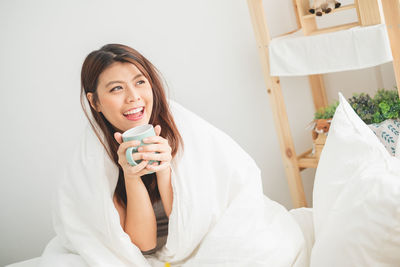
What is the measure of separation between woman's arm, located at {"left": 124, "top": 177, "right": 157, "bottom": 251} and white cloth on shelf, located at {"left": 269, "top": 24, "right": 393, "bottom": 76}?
0.91 metres

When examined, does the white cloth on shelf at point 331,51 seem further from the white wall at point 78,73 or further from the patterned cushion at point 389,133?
the white wall at point 78,73

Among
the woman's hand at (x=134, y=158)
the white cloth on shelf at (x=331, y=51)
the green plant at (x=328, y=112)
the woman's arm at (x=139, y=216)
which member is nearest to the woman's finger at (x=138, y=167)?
the woman's hand at (x=134, y=158)

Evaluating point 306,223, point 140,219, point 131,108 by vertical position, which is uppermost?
point 131,108

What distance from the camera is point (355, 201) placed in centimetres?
89

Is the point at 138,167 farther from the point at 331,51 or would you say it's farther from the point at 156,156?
the point at 331,51

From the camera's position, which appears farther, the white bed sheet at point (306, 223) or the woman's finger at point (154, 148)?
the white bed sheet at point (306, 223)

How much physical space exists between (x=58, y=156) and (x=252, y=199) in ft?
3.58

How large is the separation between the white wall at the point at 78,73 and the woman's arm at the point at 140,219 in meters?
0.82

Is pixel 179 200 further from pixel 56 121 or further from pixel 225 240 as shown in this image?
pixel 56 121

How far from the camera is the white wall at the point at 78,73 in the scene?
6.18ft

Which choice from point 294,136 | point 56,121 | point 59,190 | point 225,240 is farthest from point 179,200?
point 294,136

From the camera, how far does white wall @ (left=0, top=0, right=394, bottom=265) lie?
74.2 inches

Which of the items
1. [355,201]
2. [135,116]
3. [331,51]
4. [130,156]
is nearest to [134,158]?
[130,156]

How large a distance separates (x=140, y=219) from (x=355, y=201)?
0.64 meters
